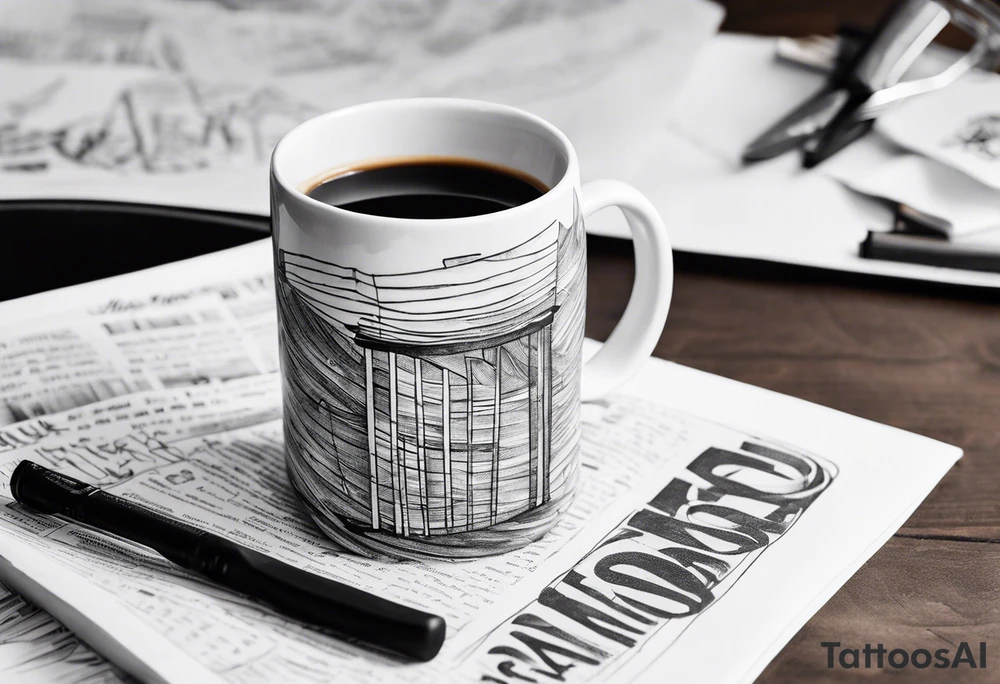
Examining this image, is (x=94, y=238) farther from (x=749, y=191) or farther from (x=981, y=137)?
(x=981, y=137)

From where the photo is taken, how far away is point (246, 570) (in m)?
0.36

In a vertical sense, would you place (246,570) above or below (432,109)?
below

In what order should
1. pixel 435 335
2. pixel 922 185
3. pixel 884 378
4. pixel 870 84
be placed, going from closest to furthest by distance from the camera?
1. pixel 435 335
2. pixel 884 378
3. pixel 922 185
4. pixel 870 84

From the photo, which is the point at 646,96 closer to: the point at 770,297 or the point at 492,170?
the point at 770,297

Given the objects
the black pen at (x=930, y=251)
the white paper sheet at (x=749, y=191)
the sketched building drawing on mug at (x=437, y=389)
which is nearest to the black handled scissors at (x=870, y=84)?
the white paper sheet at (x=749, y=191)

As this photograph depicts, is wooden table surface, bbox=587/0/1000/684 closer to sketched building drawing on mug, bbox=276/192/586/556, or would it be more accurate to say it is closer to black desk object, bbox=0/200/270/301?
sketched building drawing on mug, bbox=276/192/586/556

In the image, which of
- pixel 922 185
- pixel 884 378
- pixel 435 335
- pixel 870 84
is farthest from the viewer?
pixel 870 84

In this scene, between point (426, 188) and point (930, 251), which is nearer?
point (426, 188)

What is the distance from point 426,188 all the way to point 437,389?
9 cm

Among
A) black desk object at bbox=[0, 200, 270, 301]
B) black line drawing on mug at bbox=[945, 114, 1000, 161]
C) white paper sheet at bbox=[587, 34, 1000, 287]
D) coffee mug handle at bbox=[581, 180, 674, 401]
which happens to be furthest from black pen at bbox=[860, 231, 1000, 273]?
black desk object at bbox=[0, 200, 270, 301]

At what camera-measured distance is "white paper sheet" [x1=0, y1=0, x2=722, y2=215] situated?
0.76 metres

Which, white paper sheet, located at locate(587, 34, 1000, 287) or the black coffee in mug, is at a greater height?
the black coffee in mug

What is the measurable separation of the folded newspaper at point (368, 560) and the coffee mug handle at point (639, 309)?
0.14 ft

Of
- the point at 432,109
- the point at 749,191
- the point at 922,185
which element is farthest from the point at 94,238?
the point at 922,185
